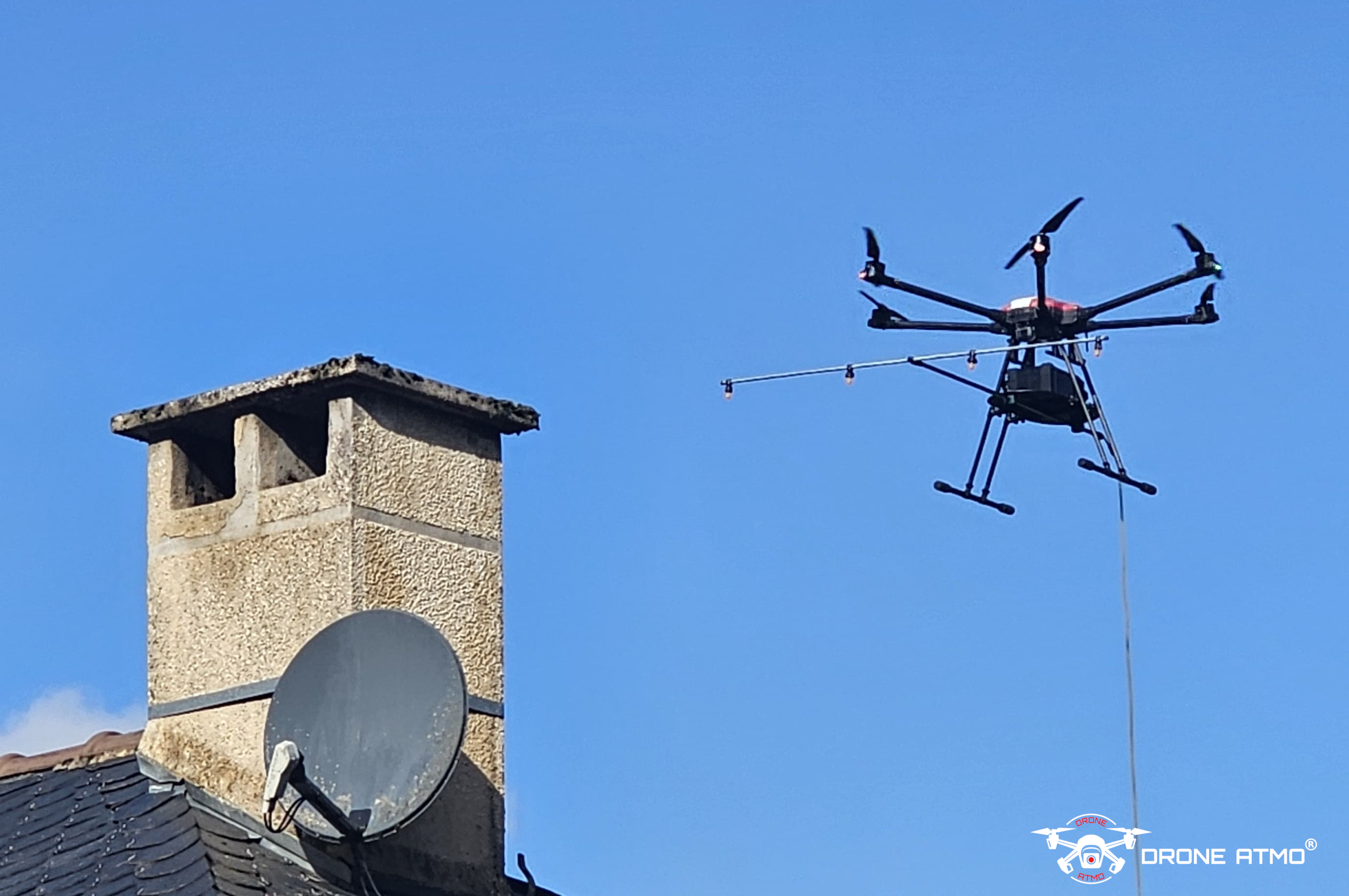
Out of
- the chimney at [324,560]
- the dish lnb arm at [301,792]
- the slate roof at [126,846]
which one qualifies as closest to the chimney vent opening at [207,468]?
the chimney at [324,560]

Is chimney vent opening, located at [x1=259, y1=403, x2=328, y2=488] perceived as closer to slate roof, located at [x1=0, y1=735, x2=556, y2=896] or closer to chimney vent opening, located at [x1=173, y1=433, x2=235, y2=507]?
chimney vent opening, located at [x1=173, y1=433, x2=235, y2=507]

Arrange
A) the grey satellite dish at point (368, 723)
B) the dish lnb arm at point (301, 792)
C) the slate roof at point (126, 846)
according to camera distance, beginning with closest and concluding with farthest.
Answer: the dish lnb arm at point (301, 792) → the slate roof at point (126, 846) → the grey satellite dish at point (368, 723)

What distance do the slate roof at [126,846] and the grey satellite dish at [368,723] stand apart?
24 centimetres

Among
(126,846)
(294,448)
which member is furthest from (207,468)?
(126,846)

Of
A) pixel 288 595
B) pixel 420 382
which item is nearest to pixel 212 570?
pixel 288 595

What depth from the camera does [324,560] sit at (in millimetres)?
10367

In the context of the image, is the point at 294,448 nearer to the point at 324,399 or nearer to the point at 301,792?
A: the point at 324,399

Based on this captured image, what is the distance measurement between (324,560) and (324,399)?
80 cm

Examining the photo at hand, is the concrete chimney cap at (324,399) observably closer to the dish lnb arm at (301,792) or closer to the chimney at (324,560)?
the chimney at (324,560)

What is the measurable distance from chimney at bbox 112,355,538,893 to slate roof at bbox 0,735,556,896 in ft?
0.60

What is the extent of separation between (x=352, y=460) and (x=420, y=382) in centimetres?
55

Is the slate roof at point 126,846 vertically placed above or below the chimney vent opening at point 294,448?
below

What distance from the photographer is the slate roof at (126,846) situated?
938 centimetres

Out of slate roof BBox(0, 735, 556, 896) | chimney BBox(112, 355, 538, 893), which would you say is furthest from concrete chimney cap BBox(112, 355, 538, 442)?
slate roof BBox(0, 735, 556, 896)
